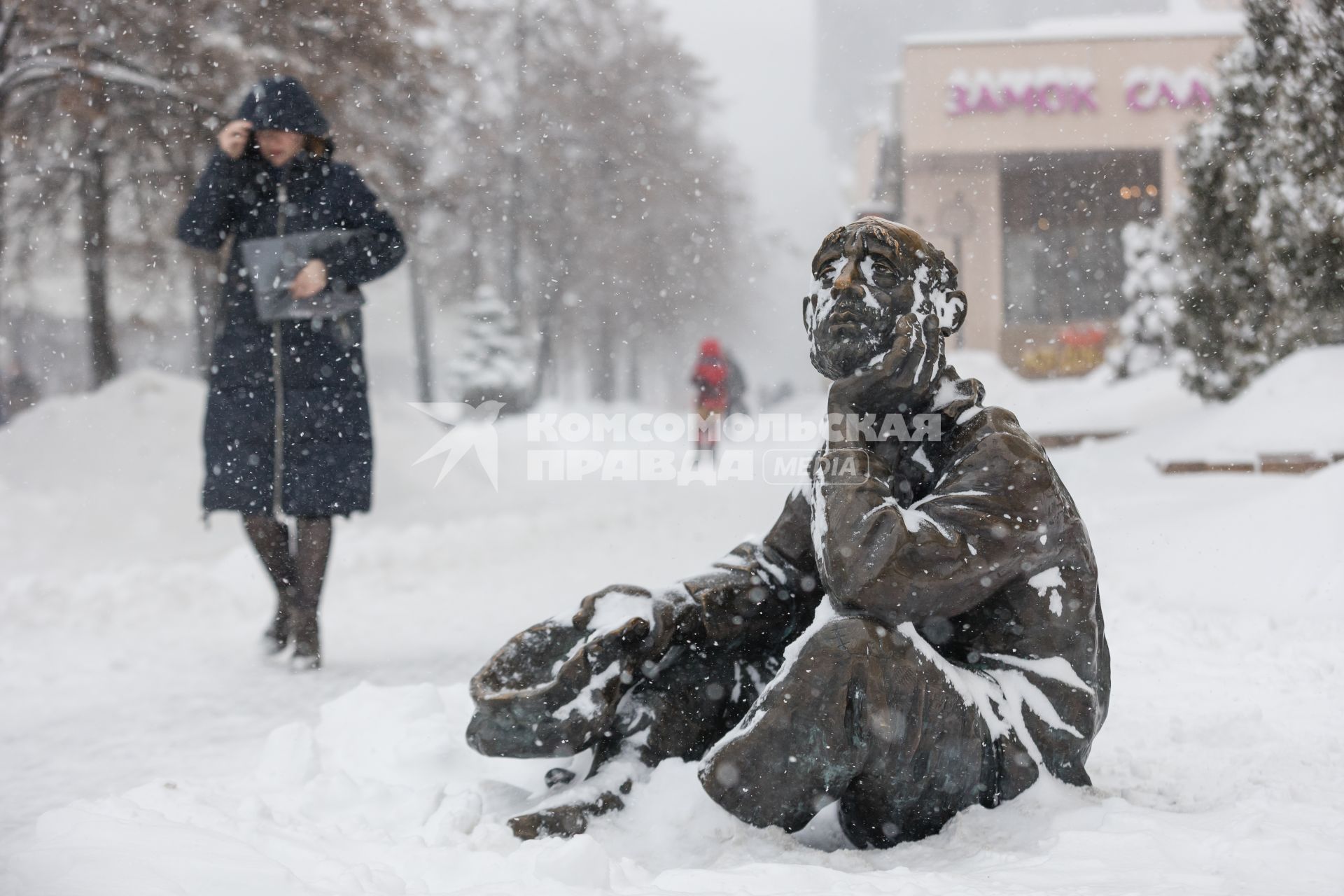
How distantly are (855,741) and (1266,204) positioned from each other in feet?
24.0

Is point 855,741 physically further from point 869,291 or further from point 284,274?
point 284,274

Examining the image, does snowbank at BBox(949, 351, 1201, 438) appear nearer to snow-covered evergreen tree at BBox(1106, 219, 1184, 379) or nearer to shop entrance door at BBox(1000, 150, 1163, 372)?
snow-covered evergreen tree at BBox(1106, 219, 1184, 379)

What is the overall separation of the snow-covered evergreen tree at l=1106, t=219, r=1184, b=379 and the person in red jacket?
469 cm

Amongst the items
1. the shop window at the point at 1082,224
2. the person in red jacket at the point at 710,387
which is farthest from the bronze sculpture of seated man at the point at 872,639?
the shop window at the point at 1082,224

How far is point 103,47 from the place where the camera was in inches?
374

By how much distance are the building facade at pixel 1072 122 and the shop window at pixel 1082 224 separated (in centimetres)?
3

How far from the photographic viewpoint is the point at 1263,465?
678 centimetres

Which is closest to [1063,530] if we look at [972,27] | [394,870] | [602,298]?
[394,870]

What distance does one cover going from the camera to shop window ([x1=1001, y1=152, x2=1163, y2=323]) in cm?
1523

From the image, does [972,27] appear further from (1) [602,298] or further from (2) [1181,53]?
(1) [602,298]

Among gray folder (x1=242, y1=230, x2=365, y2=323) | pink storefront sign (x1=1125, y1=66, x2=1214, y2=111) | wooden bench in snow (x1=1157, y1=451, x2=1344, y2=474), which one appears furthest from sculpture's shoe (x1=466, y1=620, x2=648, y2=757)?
pink storefront sign (x1=1125, y1=66, x2=1214, y2=111)

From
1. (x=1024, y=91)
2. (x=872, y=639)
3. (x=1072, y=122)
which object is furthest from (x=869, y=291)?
(x=1024, y=91)

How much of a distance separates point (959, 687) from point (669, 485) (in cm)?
960

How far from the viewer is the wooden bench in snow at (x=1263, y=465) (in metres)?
6.54
